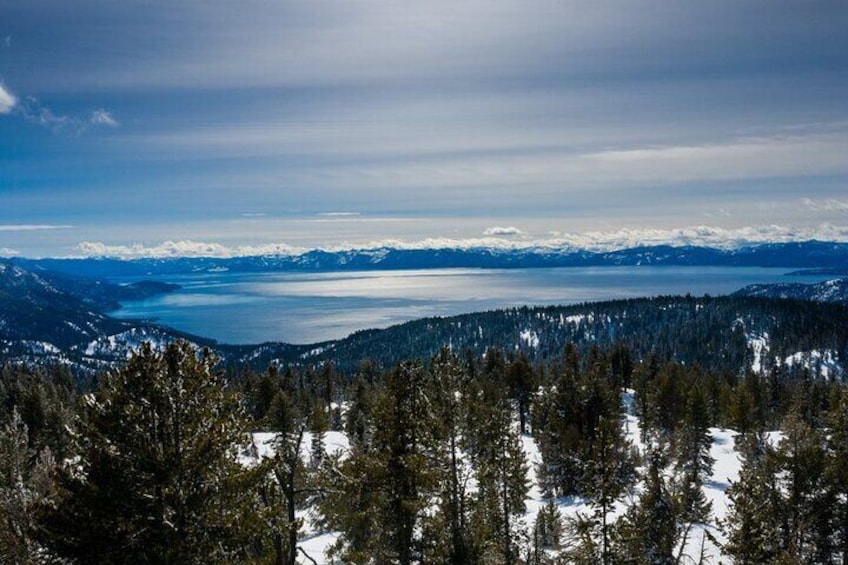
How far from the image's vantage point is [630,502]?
5056 cm

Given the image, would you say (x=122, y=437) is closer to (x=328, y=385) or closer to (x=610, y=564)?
(x=610, y=564)

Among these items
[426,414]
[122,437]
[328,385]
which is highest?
[122,437]

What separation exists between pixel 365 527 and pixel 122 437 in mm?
20959

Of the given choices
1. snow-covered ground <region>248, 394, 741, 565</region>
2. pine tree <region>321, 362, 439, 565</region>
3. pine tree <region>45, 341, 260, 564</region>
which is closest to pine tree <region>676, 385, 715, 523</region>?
snow-covered ground <region>248, 394, 741, 565</region>

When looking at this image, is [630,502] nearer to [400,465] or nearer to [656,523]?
[656,523]

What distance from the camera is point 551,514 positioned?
123 ft

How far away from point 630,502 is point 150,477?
4780 centimetres

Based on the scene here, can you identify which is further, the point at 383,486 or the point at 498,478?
the point at 498,478

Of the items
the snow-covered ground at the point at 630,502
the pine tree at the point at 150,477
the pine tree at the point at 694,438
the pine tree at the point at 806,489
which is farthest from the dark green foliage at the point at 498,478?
the pine tree at the point at 694,438

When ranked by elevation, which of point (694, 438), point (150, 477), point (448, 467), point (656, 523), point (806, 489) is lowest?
point (694, 438)

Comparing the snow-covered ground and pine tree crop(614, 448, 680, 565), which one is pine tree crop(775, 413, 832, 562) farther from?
pine tree crop(614, 448, 680, 565)

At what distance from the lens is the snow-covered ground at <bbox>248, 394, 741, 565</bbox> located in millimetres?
38638

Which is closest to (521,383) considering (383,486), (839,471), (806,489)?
(806,489)

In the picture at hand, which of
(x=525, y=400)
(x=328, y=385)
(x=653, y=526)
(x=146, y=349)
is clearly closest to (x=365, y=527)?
(x=653, y=526)
